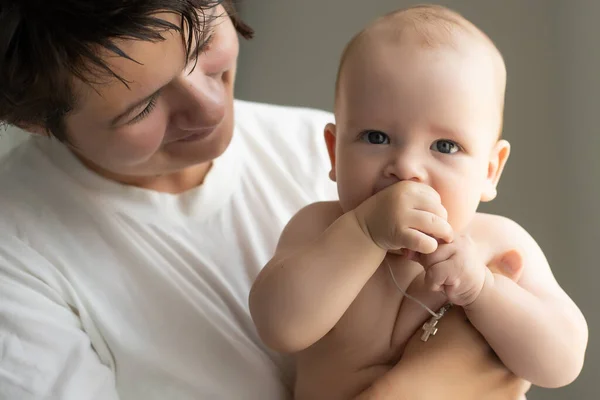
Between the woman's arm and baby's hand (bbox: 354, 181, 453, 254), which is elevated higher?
baby's hand (bbox: 354, 181, 453, 254)

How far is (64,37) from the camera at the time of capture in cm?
68

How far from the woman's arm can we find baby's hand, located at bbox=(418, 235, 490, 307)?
2.8 inches

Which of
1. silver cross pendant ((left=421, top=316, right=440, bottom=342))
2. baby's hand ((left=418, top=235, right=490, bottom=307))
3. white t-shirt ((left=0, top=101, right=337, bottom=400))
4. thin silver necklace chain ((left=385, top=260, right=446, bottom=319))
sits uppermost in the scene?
A: baby's hand ((left=418, top=235, right=490, bottom=307))

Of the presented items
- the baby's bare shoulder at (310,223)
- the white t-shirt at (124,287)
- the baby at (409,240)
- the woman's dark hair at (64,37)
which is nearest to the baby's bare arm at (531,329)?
the baby at (409,240)

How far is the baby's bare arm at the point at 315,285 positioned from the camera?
0.74 metres

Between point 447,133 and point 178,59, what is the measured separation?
317mm

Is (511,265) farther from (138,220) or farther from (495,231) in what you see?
(138,220)

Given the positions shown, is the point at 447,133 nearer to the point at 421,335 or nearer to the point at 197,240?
the point at 421,335

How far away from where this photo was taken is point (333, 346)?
0.83 metres

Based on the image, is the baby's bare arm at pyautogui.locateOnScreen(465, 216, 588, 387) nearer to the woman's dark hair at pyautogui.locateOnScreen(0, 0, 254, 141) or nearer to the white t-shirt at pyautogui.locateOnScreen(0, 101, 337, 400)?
the white t-shirt at pyautogui.locateOnScreen(0, 101, 337, 400)

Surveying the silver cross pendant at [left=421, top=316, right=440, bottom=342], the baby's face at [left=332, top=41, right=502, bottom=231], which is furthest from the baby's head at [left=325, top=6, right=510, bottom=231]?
the silver cross pendant at [left=421, top=316, right=440, bottom=342]

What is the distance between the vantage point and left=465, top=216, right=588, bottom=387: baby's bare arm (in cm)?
75

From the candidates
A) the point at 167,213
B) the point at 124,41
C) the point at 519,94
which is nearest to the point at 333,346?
the point at 167,213

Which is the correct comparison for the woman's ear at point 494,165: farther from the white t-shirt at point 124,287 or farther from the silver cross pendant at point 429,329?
the white t-shirt at point 124,287
